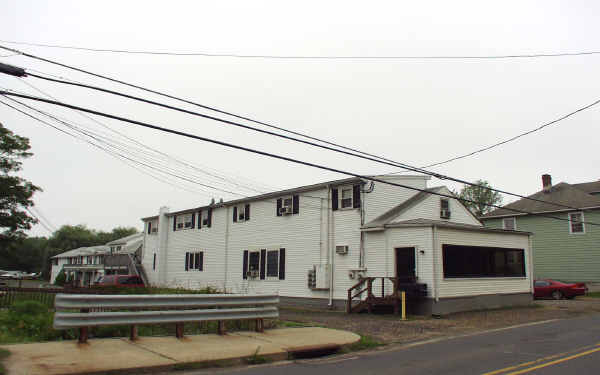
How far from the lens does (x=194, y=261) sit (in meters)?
33.7

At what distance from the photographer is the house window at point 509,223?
120 feet

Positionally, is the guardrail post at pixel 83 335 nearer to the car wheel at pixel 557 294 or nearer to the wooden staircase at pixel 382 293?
the wooden staircase at pixel 382 293

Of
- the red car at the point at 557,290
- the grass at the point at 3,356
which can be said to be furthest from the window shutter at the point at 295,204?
the grass at the point at 3,356

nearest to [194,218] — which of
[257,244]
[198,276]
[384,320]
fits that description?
[198,276]

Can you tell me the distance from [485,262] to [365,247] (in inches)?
245

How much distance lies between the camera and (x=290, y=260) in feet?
84.6

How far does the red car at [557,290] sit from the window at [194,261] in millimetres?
21352

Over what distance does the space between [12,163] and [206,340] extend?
35.2 m

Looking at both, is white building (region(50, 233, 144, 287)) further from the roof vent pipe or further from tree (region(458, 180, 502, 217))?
tree (region(458, 180, 502, 217))

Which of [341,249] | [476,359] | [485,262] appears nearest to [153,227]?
[341,249]

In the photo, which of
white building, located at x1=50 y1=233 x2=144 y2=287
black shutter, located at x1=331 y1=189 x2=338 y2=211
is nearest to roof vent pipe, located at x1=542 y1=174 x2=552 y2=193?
black shutter, located at x1=331 y1=189 x2=338 y2=211

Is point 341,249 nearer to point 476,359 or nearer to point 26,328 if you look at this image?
point 476,359

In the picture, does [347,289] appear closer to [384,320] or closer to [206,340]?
[384,320]

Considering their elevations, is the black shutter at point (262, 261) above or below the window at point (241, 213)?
below
